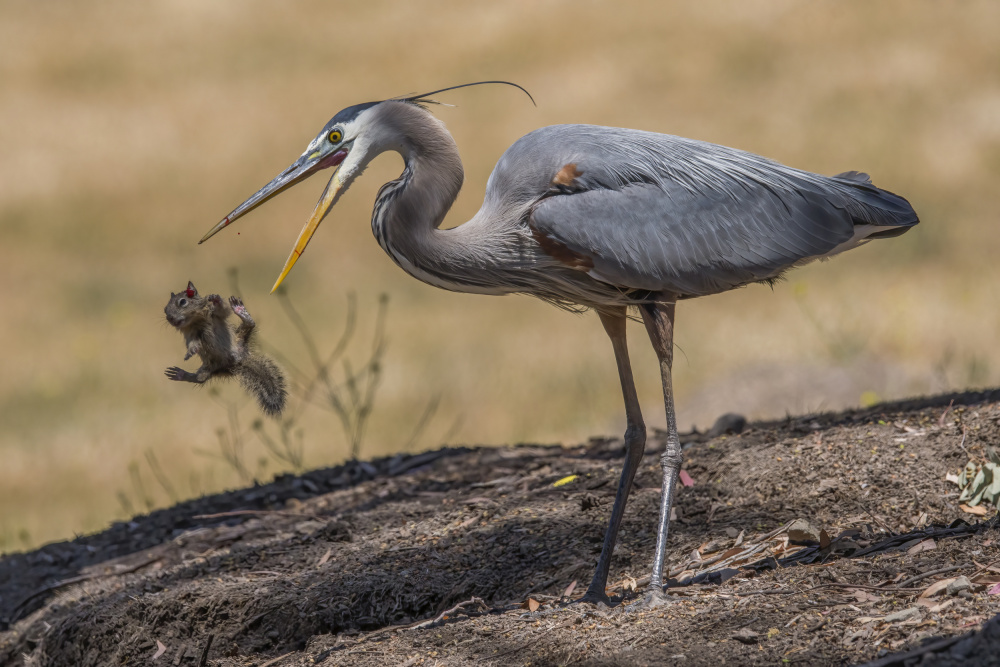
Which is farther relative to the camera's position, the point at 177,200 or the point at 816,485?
the point at 177,200

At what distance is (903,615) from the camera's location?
3553 millimetres

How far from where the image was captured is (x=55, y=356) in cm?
1412

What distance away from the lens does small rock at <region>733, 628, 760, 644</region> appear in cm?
360

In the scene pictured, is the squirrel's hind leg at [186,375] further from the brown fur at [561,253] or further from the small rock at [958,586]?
the small rock at [958,586]

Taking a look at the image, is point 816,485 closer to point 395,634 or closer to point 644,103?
point 395,634

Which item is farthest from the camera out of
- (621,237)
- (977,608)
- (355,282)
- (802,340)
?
(355,282)

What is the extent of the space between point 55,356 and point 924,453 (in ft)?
38.9

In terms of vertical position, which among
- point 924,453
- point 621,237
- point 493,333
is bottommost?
point 924,453

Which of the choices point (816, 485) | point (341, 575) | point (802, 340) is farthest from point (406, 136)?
point (802, 340)

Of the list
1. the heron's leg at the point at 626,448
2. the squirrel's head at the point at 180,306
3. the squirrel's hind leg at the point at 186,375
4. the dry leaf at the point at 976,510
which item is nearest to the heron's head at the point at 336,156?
the squirrel's head at the point at 180,306

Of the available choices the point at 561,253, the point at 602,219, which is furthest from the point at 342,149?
the point at 602,219

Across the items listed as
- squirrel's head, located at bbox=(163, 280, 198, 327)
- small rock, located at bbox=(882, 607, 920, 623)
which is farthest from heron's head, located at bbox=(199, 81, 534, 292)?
small rock, located at bbox=(882, 607, 920, 623)

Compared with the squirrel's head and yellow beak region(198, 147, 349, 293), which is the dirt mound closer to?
the squirrel's head

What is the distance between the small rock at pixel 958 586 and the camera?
3.70 meters
